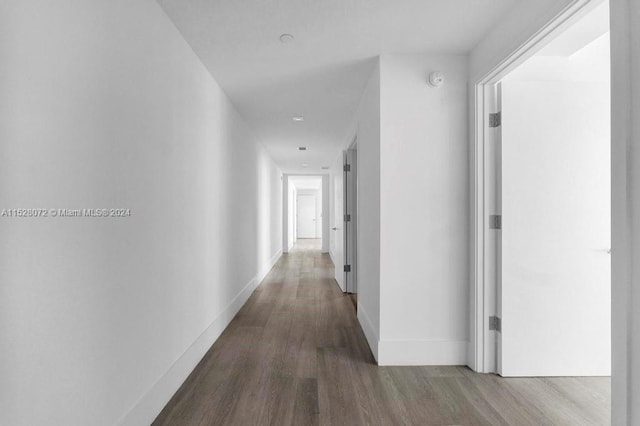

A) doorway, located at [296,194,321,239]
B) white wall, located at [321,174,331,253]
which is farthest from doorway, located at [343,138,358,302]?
doorway, located at [296,194,321,239]

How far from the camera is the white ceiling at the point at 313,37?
2.14 meters

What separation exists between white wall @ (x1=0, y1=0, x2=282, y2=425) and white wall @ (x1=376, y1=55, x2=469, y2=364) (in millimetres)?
1464

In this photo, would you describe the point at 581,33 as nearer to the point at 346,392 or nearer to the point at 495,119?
the point at 495,119

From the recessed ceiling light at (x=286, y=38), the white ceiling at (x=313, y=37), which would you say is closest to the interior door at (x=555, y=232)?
the white ceiling at (x=313, y=37)

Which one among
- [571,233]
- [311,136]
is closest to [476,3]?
[571,233]

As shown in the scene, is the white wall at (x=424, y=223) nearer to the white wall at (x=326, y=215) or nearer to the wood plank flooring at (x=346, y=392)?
the wood plank flooring at (x=346, y=392)

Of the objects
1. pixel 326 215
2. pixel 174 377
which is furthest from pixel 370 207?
pixel 326 215

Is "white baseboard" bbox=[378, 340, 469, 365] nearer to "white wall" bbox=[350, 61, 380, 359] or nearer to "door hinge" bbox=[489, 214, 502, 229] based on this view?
"white wall" bbox=[350, 61, 380, 359]

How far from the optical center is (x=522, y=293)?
2.52 m

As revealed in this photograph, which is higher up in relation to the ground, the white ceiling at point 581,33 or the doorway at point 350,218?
the white ceiling at point 581,33

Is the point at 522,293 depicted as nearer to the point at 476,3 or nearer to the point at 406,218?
the point at 406,218

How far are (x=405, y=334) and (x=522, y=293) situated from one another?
876mm

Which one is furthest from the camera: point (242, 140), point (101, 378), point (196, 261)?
point (242, 140)
